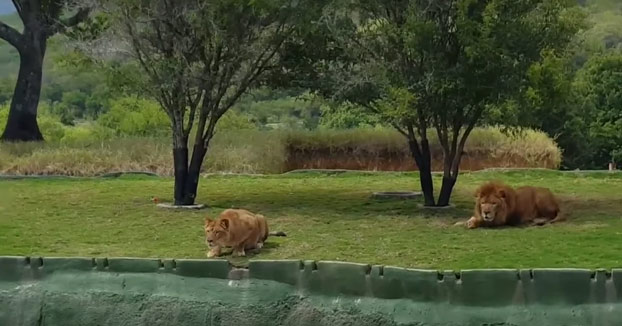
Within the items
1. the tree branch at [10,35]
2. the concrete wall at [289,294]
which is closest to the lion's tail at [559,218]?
the concrete wall at [289,294]

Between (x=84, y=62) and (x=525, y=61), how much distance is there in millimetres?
5699

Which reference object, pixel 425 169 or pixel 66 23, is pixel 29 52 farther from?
pixel 425 169

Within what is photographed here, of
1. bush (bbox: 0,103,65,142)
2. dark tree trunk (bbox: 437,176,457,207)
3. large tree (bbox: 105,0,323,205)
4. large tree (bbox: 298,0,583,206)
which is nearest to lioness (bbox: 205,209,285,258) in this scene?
large tree (bbox: 298,0,583,206)

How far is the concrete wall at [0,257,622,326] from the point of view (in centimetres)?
660

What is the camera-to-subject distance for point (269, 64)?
12.6 m

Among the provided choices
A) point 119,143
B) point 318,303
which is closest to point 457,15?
point 318,303

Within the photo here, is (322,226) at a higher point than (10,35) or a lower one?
lower

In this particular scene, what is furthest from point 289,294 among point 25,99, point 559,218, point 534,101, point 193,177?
point 25,99

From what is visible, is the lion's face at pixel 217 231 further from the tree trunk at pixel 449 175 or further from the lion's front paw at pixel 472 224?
the tree trunk at pixel 449 175

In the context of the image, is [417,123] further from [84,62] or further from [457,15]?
[84,62]

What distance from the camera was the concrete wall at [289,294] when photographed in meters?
6.60

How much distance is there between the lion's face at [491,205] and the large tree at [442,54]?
4.46 feet

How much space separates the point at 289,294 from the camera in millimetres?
7047

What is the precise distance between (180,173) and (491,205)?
4.22 m
